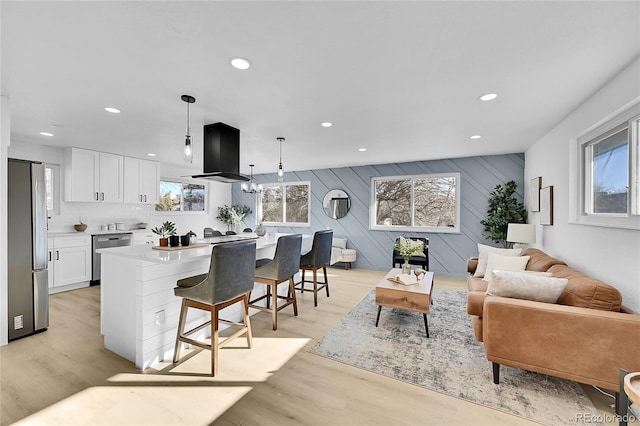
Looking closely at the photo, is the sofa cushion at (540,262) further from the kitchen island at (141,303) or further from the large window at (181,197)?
the large window at (181,197)

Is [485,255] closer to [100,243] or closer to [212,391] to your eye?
[212,391]

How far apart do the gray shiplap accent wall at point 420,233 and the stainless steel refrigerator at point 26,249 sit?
512cm

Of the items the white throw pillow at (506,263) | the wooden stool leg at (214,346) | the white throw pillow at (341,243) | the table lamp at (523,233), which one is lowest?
A: the wooden stool leg at (214,346)

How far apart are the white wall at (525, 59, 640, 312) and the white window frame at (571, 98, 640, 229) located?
0.06m

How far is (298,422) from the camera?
1.77m

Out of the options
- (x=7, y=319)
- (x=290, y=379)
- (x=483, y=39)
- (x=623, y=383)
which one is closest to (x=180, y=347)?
(x=290, y=379)

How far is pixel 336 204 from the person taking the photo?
272 inches

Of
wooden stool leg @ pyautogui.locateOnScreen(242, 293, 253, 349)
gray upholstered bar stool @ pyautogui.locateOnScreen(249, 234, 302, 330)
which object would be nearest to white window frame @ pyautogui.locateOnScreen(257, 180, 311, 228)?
gray upholstered bar stool @ pyautogui.locateOnScreen(249, 234, 302, 330)

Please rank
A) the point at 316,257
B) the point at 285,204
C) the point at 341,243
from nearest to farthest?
the point at 316,257, the point at 341,243, the point at 285,204

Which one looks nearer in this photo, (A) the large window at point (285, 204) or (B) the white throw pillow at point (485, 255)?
(B) the white throw pillow at point (485, 255)

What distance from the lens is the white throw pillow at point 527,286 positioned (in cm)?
215

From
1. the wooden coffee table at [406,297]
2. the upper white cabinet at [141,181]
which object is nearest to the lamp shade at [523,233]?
the wooden coffee table at [406,297]

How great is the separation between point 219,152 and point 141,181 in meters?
3.46

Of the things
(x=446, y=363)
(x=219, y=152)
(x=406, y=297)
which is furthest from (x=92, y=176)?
(x=446, y=363)
